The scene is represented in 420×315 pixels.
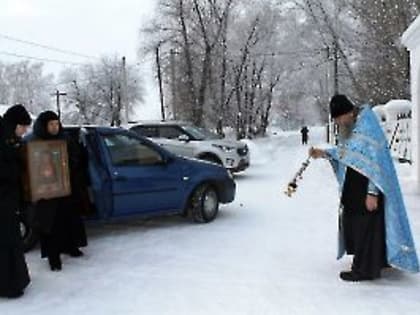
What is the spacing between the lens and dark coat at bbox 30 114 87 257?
272 inches

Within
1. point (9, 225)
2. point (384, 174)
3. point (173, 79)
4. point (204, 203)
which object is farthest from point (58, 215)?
point (173, 79)

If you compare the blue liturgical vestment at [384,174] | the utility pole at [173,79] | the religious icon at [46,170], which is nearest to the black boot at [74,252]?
the religious icon at [46,170]

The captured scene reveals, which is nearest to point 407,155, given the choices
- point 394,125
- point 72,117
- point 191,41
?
point 394,125

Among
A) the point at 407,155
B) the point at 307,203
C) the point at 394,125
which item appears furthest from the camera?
the point at 394,125

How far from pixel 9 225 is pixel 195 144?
11.2 m

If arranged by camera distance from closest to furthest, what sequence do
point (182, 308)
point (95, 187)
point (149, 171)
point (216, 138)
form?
point (182, 308)
point (95, 187)
point (149, 171)
point (216, 138)

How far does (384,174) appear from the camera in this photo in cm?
623

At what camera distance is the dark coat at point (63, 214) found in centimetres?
691

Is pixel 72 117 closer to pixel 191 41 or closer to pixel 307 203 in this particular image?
pixel 191 41

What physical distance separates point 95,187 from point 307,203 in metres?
4.95

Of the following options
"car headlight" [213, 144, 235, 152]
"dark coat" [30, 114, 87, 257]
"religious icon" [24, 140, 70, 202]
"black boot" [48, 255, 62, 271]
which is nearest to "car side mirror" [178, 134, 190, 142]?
"car headlight" [213, 144, 235, 152]

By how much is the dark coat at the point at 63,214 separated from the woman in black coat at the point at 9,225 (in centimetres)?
79

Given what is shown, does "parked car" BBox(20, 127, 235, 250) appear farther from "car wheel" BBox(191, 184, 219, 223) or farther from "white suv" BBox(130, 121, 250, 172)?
"white suv" BBox(130, 121, 250, 172)

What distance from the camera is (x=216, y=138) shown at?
59.5 ft
